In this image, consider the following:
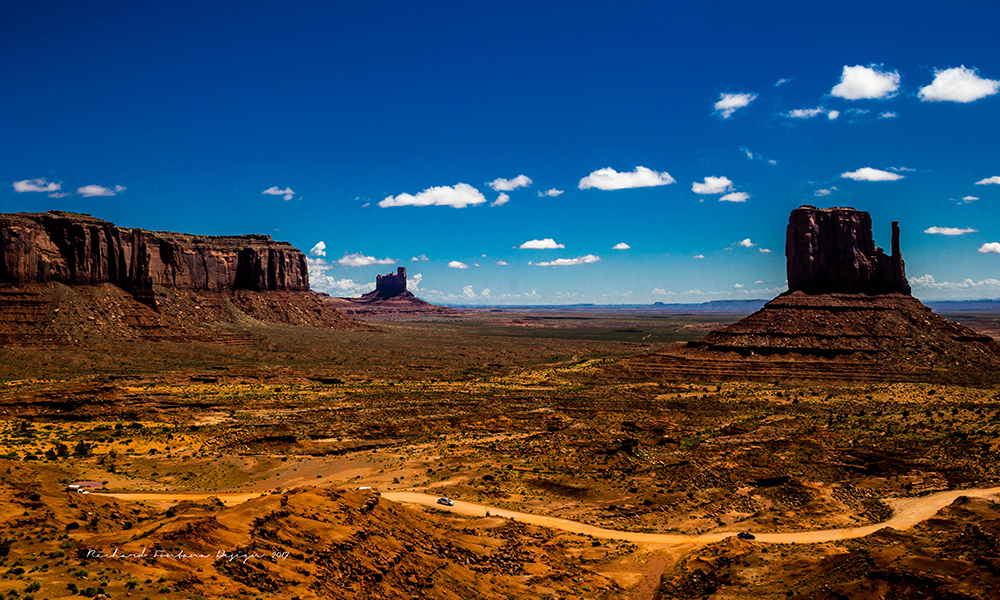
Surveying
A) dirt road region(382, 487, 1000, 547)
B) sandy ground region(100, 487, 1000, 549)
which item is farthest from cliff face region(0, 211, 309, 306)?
dirt road region(382, 487, 1000, 547)

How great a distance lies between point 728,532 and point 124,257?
379 feet

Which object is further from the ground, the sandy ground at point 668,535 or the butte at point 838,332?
the butte at point 838,332

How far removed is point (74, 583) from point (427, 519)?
12.3 metres

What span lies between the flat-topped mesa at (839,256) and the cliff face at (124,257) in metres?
109

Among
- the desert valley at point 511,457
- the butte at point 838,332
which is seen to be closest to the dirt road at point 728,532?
the desert valley at point 511,457

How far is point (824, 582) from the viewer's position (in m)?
18.8

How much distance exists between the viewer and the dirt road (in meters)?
25.2

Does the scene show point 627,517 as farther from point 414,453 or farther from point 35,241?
point 35,241

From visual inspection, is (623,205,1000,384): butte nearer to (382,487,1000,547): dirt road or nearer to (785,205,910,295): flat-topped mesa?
(785,205,910,295): flat-topped mesa

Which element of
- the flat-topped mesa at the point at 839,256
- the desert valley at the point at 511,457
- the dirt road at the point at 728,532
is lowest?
the dirt road at the point at 728,532

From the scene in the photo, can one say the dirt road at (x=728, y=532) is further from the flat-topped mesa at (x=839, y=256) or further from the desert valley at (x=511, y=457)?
the flat-topped mesa at (x=839, y=256)

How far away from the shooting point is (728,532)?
26.2m

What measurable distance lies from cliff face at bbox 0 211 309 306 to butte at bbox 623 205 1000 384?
298 ft

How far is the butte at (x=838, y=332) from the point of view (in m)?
71.9
